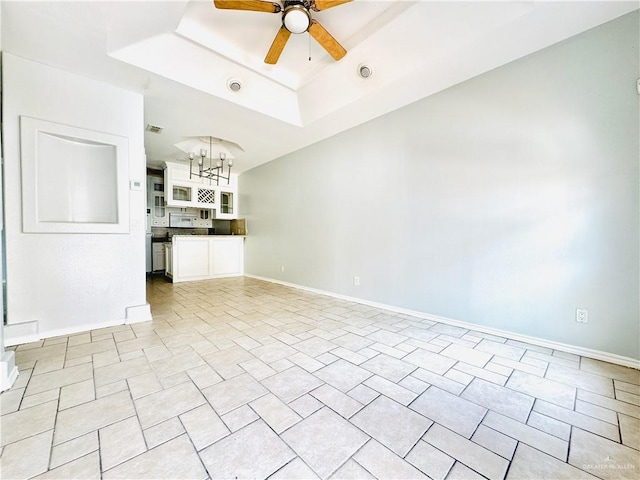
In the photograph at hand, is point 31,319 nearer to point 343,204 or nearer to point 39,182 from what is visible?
point 39,182

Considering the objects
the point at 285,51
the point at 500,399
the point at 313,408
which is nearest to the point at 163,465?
the point at 313,408

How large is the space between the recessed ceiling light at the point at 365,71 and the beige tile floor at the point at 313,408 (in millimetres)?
2815

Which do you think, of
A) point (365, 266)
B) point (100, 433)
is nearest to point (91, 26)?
point (100, 433)

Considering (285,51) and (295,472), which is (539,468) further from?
(285,51)

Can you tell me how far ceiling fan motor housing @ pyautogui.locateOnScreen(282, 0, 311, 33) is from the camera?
6.68 ft

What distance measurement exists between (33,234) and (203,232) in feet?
16.2

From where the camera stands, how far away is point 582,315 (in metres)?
2.11

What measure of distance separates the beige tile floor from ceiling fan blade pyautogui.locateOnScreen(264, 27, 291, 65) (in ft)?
9.22

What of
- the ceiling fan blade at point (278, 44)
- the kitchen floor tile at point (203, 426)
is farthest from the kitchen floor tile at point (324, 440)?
the ceiling fan blade at point (278, 44)

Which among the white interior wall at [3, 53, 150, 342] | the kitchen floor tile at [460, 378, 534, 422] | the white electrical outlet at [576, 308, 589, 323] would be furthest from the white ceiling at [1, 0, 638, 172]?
the kitchen floor tile at [460, 378, 534, 422]

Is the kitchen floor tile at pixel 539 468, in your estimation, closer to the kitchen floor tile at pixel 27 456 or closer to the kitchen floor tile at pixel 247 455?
the kitchen floor tile at pixel 247 455

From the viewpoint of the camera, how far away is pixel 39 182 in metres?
2.42

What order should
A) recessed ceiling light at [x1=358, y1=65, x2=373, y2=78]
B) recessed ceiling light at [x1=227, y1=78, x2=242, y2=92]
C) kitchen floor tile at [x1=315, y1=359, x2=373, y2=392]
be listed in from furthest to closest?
1. recessed ceiling light at [x1=227, y1=78, x2=242, y2=92]
2. recessed ceiling light at [x1=358, y1=65, x2=373, y2=78]
3. kitchen floor tile at [x1=315, y1=359, x2=373, y2=392]

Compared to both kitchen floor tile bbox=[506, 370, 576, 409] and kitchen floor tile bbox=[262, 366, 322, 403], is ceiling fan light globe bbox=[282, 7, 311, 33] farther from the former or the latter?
kitchen floor tile bbox=[506, 370, 576, 409]
